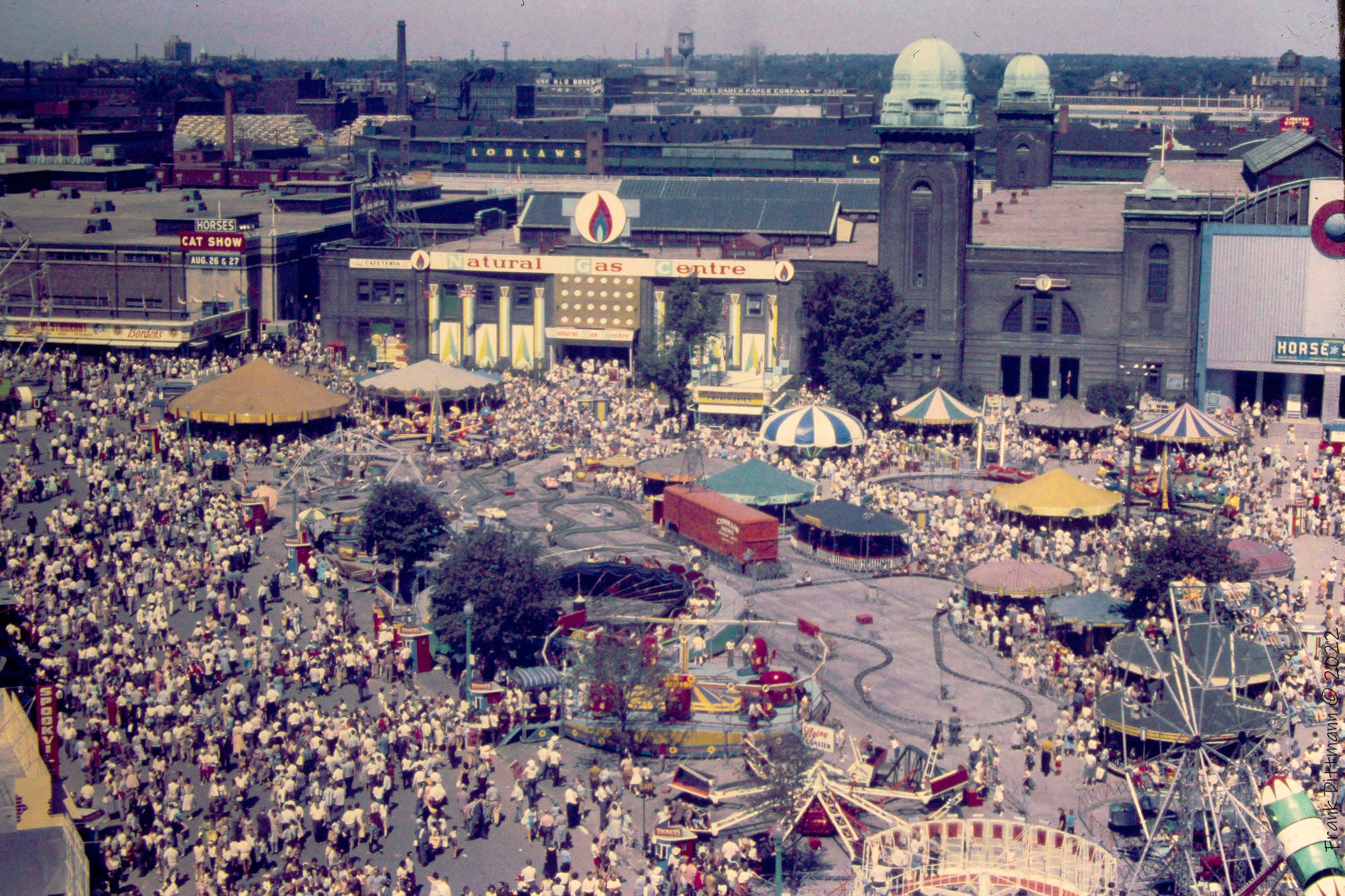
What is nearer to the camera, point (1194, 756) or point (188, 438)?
point (1194, 756)

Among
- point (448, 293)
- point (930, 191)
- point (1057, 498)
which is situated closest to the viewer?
point (1057, 498)

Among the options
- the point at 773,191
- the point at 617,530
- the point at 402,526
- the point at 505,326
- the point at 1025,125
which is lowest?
the point at 617,530

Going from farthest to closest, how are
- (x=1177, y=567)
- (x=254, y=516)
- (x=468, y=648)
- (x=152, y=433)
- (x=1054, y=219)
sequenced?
(x=1054, y=219) → (x=152, y=433) → (x=254, y=516) → (x=1177, y=567) → (x=468, y=648)

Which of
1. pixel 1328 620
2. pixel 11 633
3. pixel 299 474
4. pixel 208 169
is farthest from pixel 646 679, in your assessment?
pixel 208 169

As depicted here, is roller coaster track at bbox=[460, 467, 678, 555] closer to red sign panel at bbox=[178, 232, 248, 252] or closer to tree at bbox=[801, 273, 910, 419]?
tree at bbox=[801, 273, 910, 419]

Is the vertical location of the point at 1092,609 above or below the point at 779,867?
above

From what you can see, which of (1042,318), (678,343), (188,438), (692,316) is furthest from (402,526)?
(1042,318)

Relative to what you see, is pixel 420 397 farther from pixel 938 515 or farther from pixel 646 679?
pixel 646 679

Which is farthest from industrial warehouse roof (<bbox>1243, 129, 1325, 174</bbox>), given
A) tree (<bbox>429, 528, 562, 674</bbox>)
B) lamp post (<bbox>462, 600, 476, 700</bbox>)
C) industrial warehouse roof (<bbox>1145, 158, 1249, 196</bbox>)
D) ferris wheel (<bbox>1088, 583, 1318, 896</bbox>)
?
lamp post (<bbox>462, 600, 476, 700</bbox>)

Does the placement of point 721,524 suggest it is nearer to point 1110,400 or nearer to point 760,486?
point 760,486
